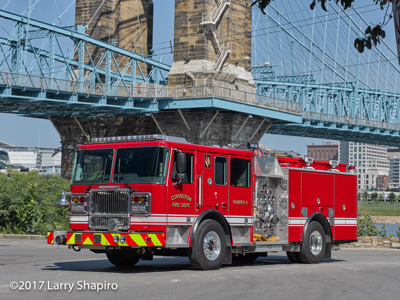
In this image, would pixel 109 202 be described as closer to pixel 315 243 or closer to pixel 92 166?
pixel 92 166

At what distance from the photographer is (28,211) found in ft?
93.8

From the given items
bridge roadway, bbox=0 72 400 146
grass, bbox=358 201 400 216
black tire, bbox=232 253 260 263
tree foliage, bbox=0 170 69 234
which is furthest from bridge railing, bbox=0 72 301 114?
grass, bbox=358 201 400 216

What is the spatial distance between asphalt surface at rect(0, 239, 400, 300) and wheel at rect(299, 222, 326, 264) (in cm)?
27

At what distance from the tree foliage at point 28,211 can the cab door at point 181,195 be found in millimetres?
13373

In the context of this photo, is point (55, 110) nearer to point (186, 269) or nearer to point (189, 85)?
point (189, 85)

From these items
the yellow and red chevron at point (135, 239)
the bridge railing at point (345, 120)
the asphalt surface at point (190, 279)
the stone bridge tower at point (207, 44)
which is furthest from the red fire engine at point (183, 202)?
the bridge railing at point (345, 120)

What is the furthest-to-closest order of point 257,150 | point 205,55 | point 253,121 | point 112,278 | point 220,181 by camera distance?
point 253,121 → point 205,55 → point 257,150 → point 220,181 → point 112,278

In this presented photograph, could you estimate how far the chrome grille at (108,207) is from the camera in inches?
570

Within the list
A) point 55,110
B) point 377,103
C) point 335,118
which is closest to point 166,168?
point 55,110

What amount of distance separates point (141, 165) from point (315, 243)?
535cm

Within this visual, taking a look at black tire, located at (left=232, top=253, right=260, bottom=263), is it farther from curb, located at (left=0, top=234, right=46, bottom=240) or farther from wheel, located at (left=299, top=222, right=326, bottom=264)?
curb, located at (left=0, top=234, right=46, bottom=240)

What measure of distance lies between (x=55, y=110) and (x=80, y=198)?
41.2m

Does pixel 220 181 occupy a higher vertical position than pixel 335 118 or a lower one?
lower

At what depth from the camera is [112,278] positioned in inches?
522
